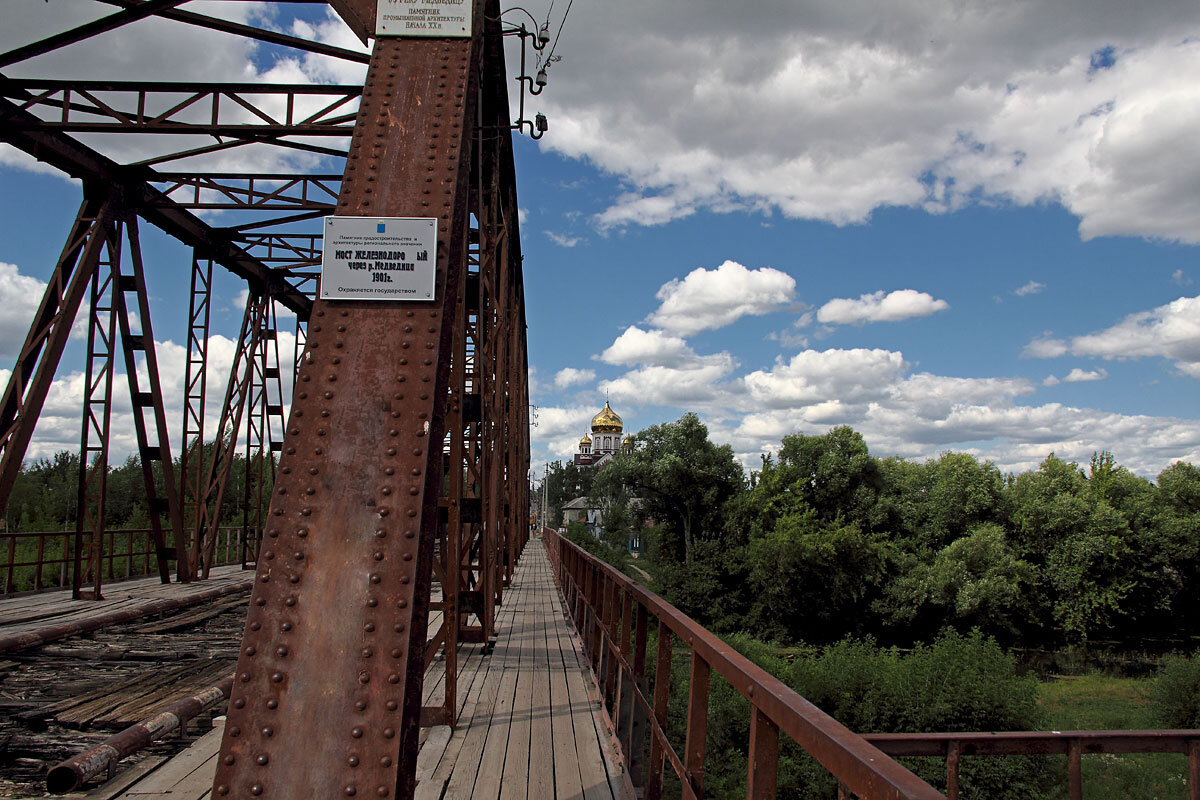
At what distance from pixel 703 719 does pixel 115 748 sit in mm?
2995

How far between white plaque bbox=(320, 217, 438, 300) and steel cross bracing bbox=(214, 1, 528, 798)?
0.05m

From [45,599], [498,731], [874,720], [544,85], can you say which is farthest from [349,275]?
[874,720]

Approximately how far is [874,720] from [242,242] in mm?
18876

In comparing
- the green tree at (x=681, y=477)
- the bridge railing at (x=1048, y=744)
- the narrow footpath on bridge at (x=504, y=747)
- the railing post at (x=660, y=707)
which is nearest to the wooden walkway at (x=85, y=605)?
the narrow footpath on bridge at (x=504, y=747)

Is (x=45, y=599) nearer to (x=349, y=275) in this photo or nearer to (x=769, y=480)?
(x=349, y=275)

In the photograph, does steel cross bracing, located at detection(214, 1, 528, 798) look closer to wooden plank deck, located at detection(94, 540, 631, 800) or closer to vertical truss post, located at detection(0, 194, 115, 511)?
wooden plank deck, located at detection(94, 540, 631, 800)

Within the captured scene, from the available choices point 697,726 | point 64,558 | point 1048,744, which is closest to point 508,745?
point 697,726

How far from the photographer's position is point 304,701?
2.04 meters

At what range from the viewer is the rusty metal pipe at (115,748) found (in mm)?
3586

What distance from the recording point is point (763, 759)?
80.1 inches

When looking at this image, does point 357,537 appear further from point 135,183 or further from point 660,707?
point 135,183

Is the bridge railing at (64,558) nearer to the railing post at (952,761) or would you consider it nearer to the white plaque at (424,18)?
the white plaque at (424,18)

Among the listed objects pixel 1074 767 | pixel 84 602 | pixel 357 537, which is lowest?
pixel 84 602

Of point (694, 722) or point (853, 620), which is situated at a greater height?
point (694, 722)
